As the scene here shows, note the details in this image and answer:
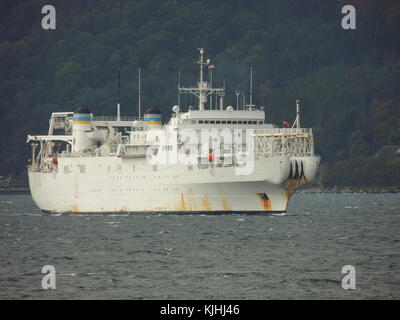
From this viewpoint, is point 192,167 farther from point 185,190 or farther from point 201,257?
point 201,257

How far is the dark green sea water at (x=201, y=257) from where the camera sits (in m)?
39.2

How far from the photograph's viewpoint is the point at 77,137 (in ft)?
271

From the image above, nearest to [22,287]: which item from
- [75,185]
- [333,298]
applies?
[333,298]

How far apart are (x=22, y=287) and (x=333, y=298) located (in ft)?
39.9

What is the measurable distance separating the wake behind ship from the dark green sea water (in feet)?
5.01

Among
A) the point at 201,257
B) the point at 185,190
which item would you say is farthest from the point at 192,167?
the point at 201,257

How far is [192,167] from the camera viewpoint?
229 ft

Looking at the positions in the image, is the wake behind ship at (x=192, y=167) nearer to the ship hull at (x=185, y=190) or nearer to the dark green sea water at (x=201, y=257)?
the ship hull at (x=185, y=190)

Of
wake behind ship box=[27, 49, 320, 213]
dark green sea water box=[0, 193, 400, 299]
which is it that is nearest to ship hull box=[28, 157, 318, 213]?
wake behind ship box=[27, 49, 320, 213]

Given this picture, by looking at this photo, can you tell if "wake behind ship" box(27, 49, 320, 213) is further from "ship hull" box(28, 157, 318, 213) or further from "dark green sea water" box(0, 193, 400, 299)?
"dark green sea water" box(0, 193, 400, 299)

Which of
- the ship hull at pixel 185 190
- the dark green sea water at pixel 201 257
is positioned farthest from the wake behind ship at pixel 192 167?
the dark green sea water at pixel 201 257

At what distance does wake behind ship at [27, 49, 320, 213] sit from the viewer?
6869 cm

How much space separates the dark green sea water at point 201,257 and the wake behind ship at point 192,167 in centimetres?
153
